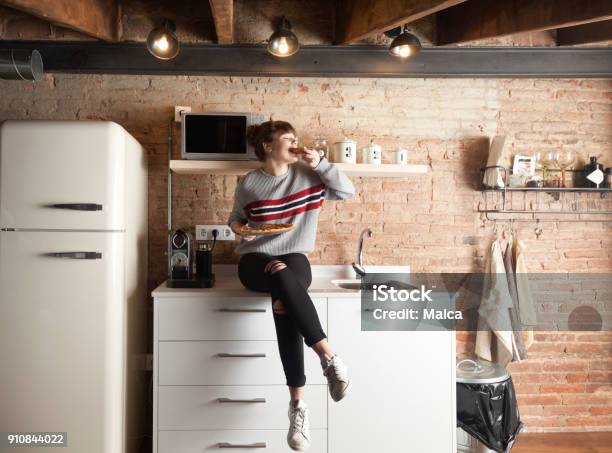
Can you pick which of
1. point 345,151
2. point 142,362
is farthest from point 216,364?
point 345,151

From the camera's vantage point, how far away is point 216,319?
212 cm

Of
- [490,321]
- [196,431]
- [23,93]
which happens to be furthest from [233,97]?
[490,321]

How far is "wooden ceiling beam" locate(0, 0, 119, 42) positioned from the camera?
6.20 feet

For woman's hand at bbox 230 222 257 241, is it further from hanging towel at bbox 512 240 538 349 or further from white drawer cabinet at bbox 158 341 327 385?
hanging towel at bbox 512 240 538 349

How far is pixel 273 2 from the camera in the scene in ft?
8.87

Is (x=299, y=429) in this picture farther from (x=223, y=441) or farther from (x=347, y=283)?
(x=347, y=283)

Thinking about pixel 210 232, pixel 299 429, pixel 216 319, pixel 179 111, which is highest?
pixel 179 111

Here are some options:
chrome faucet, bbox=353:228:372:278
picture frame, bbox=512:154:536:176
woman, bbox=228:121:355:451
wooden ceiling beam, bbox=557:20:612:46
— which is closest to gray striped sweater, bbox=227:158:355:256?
woman, bbox=228:121:355:451

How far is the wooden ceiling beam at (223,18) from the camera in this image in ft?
6.48

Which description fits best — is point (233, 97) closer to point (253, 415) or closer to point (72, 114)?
point (72, 114)

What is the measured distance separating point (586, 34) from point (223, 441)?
9.93 feet

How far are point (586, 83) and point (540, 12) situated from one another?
1041 millimetres

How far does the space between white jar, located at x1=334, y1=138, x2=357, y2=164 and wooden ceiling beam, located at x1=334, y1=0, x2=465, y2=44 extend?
57 cm

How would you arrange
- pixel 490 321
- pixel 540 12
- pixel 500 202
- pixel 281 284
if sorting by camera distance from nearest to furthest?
pixel 281 284, pixel 540 12, pixel 490 321, pixel 500 202
